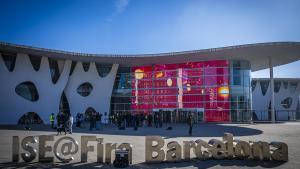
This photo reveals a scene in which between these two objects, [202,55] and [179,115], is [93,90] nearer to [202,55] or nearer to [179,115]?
[179,115]

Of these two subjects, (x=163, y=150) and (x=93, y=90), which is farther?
(x=93, y=90)

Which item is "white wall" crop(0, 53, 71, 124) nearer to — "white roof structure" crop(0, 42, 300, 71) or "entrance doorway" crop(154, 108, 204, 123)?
"white roof structure" crop(0, 42, 300, 71)

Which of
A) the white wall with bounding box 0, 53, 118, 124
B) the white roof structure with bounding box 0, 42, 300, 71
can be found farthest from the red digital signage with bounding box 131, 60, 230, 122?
the white wall with bounding box 0, 53, 118, 124

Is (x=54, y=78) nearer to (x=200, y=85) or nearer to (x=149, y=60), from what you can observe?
(x=149, y=60)

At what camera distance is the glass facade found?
39.0 m

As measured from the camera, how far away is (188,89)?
40.9m

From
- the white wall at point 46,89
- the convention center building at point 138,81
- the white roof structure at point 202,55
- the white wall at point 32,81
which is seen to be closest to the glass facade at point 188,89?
the convention center building at point 138,81

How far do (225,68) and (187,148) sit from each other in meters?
30.9

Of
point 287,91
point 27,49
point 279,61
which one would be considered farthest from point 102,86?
point 287,91

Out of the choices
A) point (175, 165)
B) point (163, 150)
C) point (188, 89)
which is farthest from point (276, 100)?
point (175, 165)

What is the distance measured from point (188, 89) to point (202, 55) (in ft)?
20.6

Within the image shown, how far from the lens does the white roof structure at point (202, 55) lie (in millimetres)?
32688

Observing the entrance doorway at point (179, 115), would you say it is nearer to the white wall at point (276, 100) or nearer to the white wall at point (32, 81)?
the white wall at point (32, 81)

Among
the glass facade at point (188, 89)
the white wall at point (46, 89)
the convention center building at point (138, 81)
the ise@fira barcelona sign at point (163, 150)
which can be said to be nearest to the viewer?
the ise@fira barcelona sign at point (163, 150)
